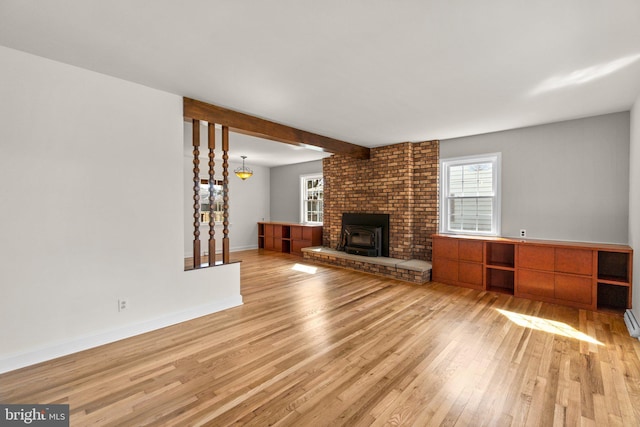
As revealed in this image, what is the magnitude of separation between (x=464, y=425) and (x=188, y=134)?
222 inches

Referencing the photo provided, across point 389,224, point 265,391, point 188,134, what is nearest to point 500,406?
point 265,391

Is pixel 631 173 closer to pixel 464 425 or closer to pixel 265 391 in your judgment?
pixel 464 425

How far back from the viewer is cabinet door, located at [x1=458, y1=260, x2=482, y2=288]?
488 centimetres

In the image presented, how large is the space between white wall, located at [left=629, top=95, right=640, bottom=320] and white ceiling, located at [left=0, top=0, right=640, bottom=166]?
32 cm

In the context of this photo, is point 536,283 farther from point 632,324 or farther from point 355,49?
point 355,49

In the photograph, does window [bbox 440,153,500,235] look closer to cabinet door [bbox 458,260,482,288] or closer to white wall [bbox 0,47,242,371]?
cabinet door [bbox 458,260,482,288]

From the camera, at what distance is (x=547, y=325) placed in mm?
3410

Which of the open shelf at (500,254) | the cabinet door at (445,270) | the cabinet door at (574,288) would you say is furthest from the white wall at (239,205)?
the cabinet door at (574,288)

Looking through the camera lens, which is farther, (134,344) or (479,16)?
(134,344)

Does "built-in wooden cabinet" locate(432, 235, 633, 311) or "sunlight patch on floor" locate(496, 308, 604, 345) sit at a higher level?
"built-in wooden cabinet" locate(432, 235, 633, 311)

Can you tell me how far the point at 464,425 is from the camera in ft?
6.01

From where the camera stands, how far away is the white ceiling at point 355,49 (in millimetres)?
1947

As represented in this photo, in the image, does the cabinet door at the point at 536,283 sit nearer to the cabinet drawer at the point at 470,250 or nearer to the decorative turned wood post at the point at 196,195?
the cabinet drawer at the point at 470,250

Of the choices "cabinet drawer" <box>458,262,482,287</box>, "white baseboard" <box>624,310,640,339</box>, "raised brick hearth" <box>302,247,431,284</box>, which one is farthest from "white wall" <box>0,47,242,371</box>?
"white baseboard" <box>624,310,640,339</box>
